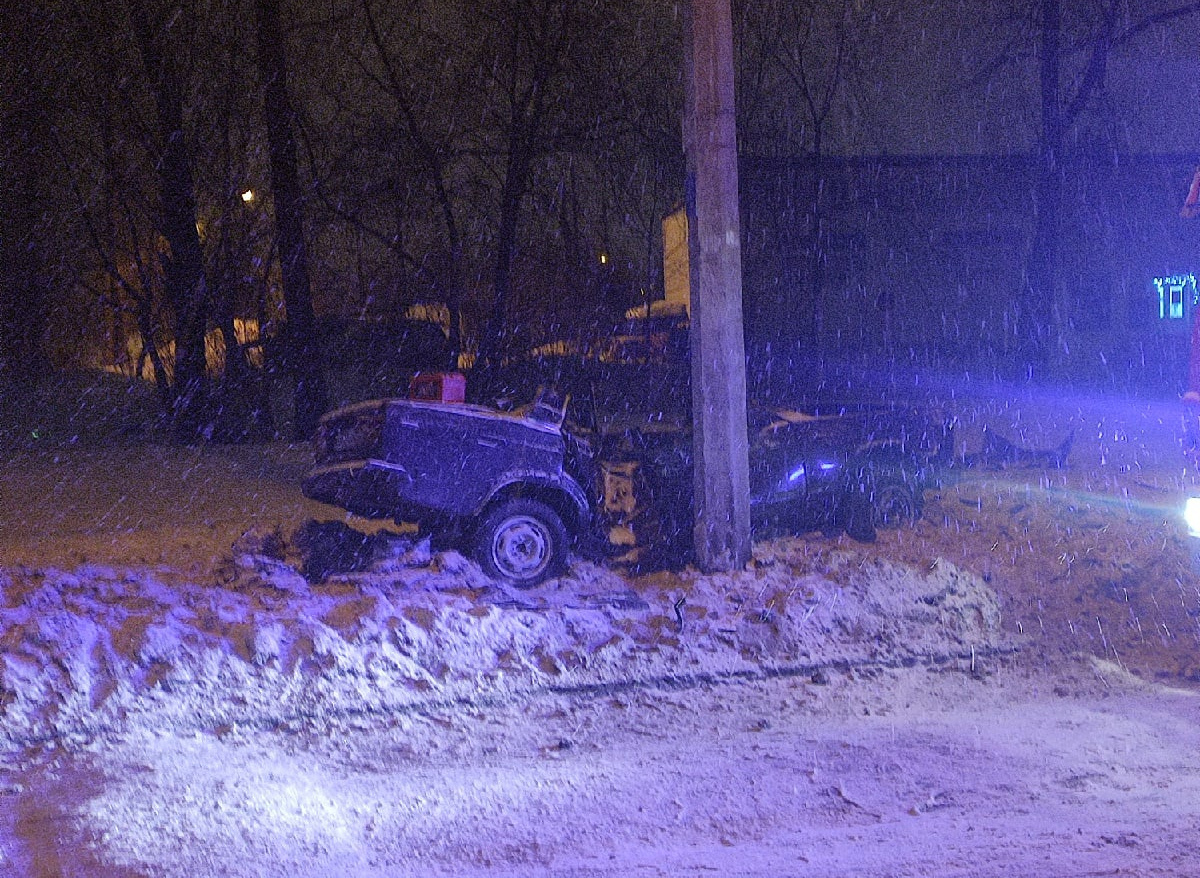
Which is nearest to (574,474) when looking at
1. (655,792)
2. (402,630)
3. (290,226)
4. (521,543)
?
(521,543)

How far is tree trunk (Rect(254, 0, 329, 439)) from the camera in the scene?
18.1 m

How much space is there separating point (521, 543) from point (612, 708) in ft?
7.12

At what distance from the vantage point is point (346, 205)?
78.0 ft

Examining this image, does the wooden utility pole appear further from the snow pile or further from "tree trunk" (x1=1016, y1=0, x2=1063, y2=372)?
"tree trunk" (x1=1016, y1=0, x2=1063, y2=372)

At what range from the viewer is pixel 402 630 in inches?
266

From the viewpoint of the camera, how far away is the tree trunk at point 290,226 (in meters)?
18.1

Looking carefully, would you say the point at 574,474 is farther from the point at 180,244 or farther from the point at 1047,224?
the point at 1047,224

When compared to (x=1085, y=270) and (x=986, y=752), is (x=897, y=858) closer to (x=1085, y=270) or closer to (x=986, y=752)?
(x=986, y=752)

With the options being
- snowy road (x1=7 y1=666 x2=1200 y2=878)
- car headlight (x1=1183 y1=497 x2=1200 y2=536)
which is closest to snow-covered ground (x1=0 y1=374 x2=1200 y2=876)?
snowy road (x1=7 y1=666 x2=1200 y2=878)

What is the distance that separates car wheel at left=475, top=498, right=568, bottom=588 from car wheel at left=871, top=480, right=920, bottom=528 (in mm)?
3291

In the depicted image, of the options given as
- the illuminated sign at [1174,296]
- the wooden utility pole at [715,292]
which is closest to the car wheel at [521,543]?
the wooden utility pole at [715,292]

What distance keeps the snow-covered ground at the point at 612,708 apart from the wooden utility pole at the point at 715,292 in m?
0.49

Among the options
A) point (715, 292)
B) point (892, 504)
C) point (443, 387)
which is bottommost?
point (892, 504)

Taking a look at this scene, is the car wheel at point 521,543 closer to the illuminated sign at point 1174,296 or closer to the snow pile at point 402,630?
the snow pile at point 402,630
